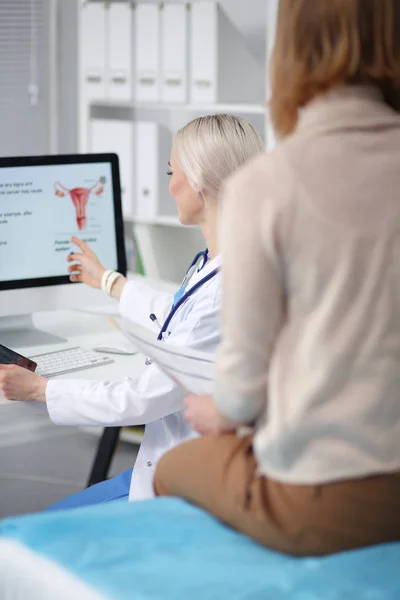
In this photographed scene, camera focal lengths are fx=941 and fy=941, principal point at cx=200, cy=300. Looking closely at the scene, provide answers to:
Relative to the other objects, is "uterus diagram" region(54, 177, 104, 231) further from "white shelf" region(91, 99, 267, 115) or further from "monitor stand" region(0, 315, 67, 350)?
"white shelf" region(91, 99, 267, 115)

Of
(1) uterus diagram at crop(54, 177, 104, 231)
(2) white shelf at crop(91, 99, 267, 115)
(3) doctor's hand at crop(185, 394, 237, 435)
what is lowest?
(3) doctor's hand at crop(185, 394, 237, 435)

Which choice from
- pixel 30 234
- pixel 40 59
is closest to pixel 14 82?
pixel 40 59

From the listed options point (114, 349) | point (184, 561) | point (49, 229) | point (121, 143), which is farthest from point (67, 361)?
point (121, 143)

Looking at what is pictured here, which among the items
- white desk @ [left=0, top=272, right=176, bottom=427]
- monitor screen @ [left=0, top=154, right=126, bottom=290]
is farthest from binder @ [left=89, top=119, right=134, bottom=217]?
monitor screen @ [left=0, top=154, right=126, bottom=290]

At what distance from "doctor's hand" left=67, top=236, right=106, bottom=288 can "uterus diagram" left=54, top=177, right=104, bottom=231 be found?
0.16 feet

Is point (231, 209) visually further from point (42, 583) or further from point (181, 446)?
point (42, 583)

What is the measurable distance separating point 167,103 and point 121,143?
22 centimetres

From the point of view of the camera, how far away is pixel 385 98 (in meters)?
1.12

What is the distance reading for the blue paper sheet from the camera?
3.47ft

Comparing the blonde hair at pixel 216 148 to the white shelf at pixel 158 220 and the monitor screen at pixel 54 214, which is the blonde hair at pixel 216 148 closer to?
the monitor screen at pixel 54 214

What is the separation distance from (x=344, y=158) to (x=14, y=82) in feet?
10.5

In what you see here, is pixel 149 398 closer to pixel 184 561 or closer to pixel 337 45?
pixel 184 561

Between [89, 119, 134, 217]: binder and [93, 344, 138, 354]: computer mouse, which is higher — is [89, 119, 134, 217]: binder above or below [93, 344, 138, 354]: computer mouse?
above

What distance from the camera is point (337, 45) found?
1.06 meters
